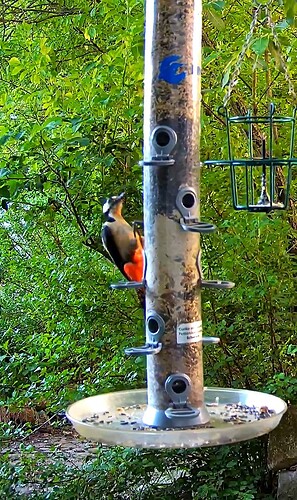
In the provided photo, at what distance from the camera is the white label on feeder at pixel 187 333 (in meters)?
1.28

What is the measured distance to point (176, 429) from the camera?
3.90 ft

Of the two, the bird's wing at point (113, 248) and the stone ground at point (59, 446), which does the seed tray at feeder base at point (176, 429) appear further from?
the stone ground at point (59, 446)

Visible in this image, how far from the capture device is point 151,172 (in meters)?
1.29

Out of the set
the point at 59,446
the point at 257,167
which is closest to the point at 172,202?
the point at 257,167

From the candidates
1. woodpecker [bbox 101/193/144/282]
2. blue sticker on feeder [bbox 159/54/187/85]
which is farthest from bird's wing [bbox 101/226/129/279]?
blue sticker on feeder [bbox 159/54/187/85]

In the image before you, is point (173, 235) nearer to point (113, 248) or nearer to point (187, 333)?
A: point (187, 333)

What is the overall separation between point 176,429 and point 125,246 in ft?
1.51

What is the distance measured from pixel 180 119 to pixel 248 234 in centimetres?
98

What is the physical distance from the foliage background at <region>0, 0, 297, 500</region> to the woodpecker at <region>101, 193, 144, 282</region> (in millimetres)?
473

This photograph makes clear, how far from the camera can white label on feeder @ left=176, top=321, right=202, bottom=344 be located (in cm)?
128

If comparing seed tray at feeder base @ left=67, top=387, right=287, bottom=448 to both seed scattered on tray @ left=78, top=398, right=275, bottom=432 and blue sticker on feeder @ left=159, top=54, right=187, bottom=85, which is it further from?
blue sticker on feeder @ left=159, top=54, right=187, bottom=85

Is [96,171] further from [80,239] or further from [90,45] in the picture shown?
[90,45]

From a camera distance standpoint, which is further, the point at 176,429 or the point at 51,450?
the point at 51,450

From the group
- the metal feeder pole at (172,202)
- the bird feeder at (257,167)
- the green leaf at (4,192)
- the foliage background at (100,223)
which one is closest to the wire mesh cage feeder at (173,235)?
the metal feeder pole at (172,202)
